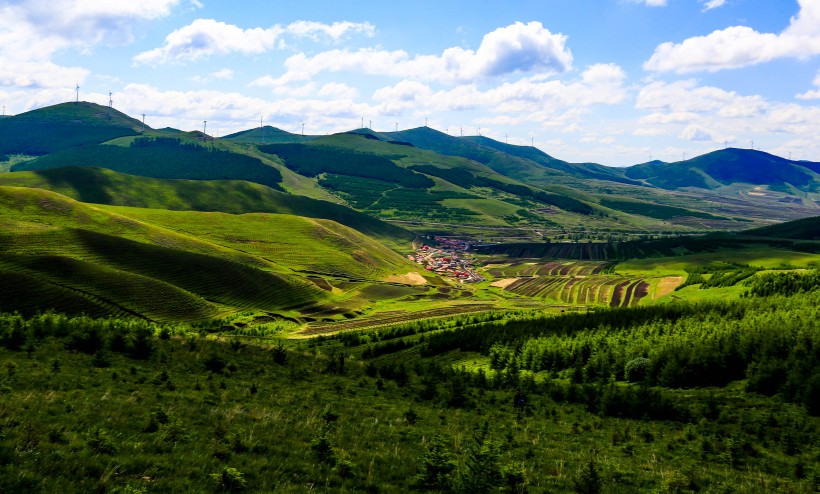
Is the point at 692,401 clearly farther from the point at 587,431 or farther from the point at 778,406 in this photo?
the point at 587,431

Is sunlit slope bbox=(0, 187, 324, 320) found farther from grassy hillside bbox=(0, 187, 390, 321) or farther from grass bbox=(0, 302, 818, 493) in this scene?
grass bbox=(0, 302, 818, 493)

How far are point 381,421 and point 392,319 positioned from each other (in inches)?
5395

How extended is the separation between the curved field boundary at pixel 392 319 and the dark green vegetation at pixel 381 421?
85521 millimetres

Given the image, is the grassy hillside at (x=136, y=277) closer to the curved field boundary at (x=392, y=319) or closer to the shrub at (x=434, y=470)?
the curved field boundary at (x=392, y=319)

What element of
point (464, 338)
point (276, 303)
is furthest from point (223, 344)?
point (276, 303)

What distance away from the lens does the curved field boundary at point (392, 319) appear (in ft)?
496

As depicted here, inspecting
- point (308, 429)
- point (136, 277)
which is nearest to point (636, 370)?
point (308, 429)

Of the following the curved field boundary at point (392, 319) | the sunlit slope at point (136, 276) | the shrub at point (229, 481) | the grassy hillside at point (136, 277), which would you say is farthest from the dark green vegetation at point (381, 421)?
the curved field boundary at point (392, 319)

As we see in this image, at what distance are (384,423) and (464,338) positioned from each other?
82191 mm

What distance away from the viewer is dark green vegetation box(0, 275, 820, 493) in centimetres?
2036

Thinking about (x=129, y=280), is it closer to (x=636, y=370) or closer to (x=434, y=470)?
(x=636, y=370)

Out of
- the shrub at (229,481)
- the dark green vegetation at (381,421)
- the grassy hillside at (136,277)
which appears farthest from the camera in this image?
the grassy hillside at (136,277)

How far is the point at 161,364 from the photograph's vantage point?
4316 cm

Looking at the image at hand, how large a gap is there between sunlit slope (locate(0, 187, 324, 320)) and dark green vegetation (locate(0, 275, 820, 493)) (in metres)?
82.7
